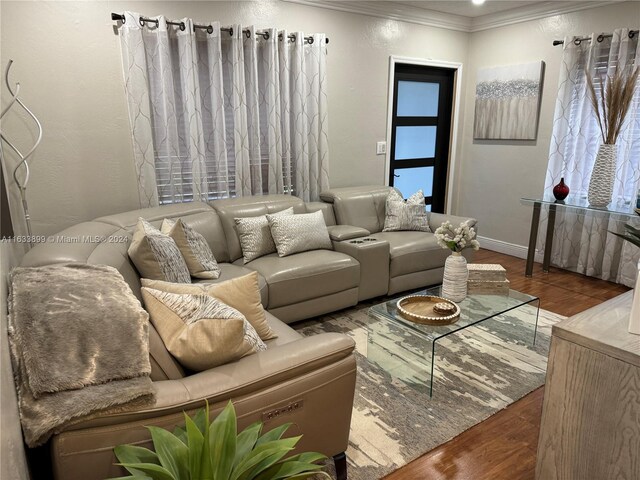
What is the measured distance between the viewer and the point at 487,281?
111 inches

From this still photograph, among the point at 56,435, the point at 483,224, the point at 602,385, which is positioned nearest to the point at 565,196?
the point at 483,224

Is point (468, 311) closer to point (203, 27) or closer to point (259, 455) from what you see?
point (259, 455)

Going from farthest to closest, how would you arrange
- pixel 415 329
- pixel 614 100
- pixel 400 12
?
pixel 400 12, pixel 614 100, pixel 415 329

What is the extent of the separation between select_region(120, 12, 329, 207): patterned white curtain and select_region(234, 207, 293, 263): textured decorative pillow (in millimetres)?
493

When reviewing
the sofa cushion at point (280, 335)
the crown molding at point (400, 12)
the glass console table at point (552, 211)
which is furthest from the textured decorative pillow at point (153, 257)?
the glass console table at point (552, 211)

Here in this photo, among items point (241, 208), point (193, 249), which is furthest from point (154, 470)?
point (241, 208)

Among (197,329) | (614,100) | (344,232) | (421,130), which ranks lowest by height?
(344,232)

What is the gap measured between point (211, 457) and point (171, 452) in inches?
4.5

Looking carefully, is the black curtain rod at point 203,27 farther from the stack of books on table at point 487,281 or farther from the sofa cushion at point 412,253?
the stack of books on table at point 487,281

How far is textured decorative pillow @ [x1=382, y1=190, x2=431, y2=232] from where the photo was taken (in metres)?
4.04

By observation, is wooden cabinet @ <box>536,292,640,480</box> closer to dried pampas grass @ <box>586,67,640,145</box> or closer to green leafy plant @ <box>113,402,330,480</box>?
green leafy plant @ <box>113,402,330,480</box>

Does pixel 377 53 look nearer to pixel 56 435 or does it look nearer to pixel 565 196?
pixel 565 196

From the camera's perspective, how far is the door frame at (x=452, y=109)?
14.9 ft

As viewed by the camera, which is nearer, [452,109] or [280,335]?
[280,335]
